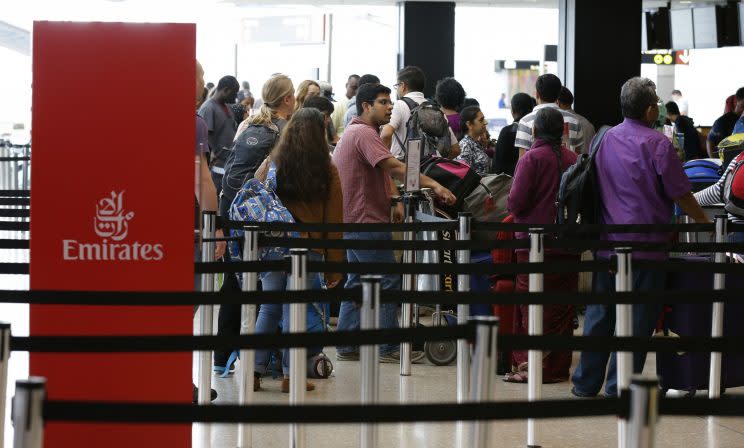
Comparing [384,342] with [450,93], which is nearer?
[384,342]

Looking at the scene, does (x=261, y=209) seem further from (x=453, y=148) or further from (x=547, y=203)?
(x=453, y=148)

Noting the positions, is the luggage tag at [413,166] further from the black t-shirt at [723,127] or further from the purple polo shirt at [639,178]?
the black t-shirt at [723,127]

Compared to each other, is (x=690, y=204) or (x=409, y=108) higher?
(x=409, y=108)

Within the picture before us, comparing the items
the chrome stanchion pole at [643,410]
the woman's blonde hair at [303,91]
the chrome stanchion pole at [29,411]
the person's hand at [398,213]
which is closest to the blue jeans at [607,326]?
the person's hand at [398,213]

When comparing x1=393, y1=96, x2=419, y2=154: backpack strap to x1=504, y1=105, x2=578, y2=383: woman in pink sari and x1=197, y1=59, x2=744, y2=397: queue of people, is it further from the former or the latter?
x1=504, y1=105, x2=578, y2=383: woman in pink sari

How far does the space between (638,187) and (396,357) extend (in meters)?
2.27

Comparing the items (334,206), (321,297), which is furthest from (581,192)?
(321,297)

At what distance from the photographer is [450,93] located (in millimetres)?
9758

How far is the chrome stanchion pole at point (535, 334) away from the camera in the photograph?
16.8ft

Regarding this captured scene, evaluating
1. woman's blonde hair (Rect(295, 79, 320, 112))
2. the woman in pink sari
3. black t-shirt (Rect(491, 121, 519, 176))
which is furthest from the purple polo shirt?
woman's blonde hair (Rect(295, 79, 320, 112))

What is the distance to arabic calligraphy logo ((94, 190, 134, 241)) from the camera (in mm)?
3975

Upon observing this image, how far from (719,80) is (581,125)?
74.8 feet

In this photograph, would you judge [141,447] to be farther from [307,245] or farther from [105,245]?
[307,245]

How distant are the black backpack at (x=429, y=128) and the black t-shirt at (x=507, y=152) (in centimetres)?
105
